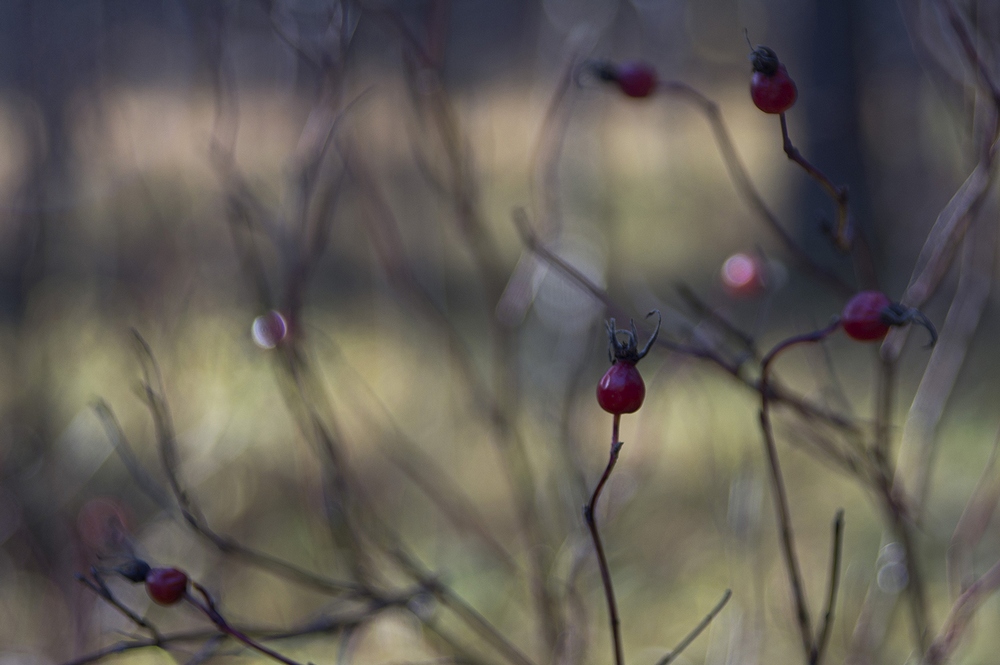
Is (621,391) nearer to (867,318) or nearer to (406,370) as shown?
(867,318)

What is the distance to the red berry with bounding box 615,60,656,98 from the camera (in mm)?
1062

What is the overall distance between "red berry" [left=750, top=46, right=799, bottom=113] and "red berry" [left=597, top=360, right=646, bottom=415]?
264 millimetres

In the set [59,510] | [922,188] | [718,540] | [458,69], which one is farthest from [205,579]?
[458,69]

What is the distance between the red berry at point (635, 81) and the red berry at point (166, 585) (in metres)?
0.74

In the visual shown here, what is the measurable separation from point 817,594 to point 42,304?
8.14 ft

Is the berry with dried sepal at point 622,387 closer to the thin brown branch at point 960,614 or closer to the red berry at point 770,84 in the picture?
the red berry at point 770,84

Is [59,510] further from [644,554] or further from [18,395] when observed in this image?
[644,554]

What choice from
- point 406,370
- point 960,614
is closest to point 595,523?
point 960,614

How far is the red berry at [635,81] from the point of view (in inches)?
41.8

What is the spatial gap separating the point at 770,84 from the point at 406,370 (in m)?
3.22

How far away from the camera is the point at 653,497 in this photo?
131 inches

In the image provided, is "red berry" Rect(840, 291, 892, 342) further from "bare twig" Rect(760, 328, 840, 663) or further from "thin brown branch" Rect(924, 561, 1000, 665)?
"thin brown branch" Rect(924, 561, 1000, 665)

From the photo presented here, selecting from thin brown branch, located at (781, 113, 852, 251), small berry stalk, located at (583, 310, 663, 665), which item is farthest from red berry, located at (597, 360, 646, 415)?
thin brown branch, located at (781, 113, 852, 251)

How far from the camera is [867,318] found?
2.42 feet
